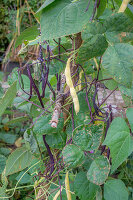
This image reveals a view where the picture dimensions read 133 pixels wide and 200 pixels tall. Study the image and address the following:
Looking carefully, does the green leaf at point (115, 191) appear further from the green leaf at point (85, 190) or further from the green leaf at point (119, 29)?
the green leaf at point (119, 29)

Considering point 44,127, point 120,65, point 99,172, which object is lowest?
point 99,172

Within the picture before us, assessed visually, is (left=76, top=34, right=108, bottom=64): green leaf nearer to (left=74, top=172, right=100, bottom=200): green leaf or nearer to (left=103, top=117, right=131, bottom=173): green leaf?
(left=103, top=117, right=131, bottom=173): green leaf

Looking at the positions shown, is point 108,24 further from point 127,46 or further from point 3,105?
point 3,105

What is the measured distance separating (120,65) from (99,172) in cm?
24

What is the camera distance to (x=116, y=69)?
1.13 feet

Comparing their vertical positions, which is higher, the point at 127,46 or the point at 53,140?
the point at 127,46

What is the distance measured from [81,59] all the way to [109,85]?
20 cm

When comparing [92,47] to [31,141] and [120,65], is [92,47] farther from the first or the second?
[31,141]

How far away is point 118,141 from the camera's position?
1.42 feet

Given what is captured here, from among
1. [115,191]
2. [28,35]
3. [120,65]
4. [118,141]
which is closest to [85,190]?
[115,191]

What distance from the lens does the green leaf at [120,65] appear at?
35cm

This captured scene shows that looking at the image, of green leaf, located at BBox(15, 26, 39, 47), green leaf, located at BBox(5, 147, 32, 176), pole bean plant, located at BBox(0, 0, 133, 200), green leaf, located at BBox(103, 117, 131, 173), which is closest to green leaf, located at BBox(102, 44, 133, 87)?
pole bean plant, located at BBox(0, 0, 133, 200)

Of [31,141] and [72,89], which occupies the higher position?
[72,89]

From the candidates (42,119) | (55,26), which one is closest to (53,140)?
(42,119)
